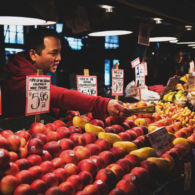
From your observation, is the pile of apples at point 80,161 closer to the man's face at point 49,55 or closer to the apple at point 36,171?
the apple at point 36,171

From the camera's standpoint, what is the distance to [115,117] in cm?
253

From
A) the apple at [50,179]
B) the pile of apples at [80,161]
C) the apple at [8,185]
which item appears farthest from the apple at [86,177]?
the apple at [8,185]

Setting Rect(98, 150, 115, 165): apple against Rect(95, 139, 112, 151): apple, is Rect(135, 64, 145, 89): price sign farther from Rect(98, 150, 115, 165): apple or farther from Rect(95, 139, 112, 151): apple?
Rect(98, 150, 115, 165): apple

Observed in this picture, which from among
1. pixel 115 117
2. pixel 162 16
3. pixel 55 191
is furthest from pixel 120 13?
pixel 55 191

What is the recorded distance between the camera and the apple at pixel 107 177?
4.91 feet

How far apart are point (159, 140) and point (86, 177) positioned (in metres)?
0.88

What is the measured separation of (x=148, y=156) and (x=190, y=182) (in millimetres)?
511

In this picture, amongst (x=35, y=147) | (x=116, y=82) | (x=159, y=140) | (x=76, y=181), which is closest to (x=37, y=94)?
(x=35, y=147)

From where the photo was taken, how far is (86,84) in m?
2.84

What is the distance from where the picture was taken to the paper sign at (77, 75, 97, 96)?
110 inches

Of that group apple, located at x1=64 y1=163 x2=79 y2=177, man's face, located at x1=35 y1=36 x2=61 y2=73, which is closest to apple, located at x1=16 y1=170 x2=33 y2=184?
apple, located at x1=64 y1=163 x2=79 y2=177

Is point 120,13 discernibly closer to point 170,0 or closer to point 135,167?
point 170,0

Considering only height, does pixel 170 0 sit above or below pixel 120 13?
above

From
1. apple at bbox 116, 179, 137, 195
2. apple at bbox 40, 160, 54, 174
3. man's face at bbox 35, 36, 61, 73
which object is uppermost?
man's face at bbox 35, 36, 61, 73
